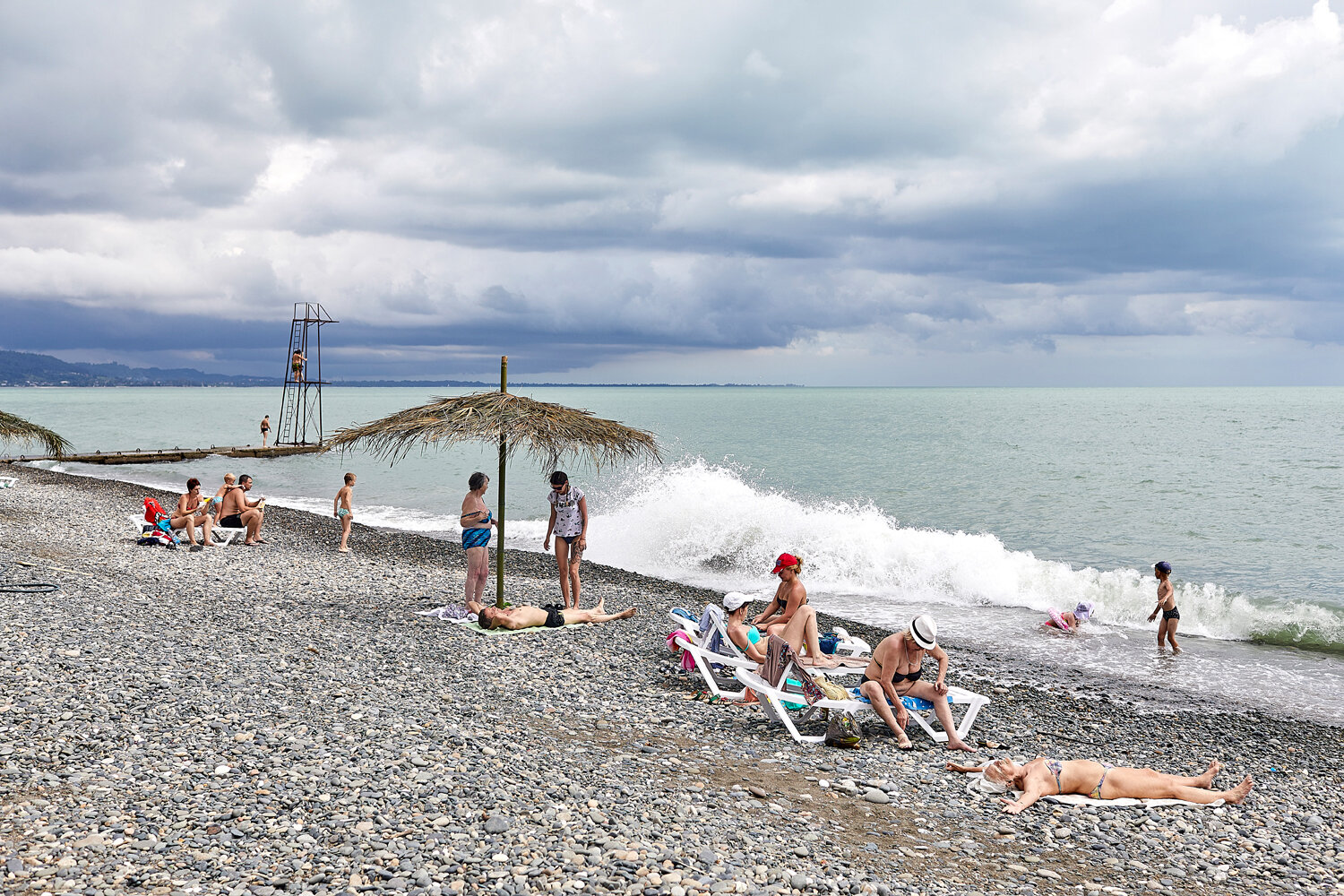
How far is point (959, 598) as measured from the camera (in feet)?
56.6

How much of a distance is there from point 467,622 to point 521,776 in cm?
495

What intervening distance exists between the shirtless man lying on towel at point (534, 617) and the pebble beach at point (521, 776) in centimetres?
31

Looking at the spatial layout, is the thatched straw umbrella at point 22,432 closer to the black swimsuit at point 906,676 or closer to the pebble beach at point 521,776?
the pebble beach at point 521,776

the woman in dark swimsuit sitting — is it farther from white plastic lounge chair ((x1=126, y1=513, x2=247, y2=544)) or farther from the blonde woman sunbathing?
the blonde woman sunbathing

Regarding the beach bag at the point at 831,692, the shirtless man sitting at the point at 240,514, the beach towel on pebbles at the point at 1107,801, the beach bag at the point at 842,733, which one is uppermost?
the shirtless man sitting at the point at 240,514

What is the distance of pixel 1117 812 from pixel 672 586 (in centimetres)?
1094

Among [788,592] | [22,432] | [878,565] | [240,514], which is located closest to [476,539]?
[788,592]

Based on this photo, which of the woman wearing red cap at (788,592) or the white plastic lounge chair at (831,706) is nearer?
the white plastic lounge chair at (831,706)

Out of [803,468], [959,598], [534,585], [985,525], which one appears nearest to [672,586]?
[534,585]

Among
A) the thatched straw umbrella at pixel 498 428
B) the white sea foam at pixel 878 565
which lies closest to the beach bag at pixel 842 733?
the thatched straw umbrella at pixel 498 428

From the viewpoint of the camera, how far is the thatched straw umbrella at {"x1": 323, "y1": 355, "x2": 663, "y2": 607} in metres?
9.74

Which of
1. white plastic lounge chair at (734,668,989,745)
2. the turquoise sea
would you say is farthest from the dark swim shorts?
the turquoise sea

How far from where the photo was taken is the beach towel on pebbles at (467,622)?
1029 cm

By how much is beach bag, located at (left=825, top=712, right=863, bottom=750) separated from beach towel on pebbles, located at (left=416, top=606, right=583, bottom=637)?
4275 millimetres
